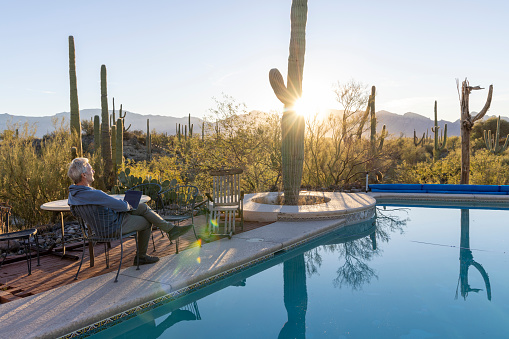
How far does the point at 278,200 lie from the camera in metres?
7.70

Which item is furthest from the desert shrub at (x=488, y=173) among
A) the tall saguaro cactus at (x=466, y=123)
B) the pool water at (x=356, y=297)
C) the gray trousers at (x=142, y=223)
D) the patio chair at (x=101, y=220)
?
the patio chair at (x=101, y=220)

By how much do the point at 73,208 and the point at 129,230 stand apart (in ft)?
1.82

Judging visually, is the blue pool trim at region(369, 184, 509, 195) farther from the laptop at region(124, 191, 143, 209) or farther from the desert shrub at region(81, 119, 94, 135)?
the desert shrub at region(81, 119, 94, 135)

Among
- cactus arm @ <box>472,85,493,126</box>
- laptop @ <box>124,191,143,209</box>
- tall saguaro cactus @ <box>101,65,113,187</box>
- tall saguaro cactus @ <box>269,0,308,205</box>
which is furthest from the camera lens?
cactus arm @ <box>472,85,493,126</box>

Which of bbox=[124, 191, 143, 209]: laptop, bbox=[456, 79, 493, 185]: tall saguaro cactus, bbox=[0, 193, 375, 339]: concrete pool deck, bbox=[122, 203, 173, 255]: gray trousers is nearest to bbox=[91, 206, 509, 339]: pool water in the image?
bbox=[0, 193, 375, 339]: concrete pool deck

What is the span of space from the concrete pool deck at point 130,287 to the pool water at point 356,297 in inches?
6.6

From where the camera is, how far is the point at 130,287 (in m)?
3.15

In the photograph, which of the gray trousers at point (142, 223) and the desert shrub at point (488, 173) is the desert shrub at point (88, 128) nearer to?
the desert shrub at point (488, 173)

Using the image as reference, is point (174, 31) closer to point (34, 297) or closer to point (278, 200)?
point (278, 200)

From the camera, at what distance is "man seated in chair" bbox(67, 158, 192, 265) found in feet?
10.4

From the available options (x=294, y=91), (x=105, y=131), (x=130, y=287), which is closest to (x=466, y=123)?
(x=294, y=91)

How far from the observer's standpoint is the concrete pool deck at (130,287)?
99.6 inches

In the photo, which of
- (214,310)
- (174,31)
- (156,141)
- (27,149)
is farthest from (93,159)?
(156,141)

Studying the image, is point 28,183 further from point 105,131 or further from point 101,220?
point 105,131
